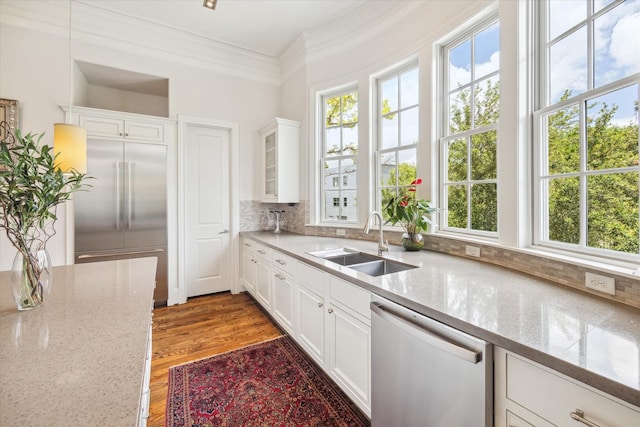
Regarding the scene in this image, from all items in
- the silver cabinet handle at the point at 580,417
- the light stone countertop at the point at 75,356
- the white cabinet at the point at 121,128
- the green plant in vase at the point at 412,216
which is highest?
the white cabinet at the point at 121,128

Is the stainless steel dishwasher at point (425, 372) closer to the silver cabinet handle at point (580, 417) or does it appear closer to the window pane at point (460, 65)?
the silver cabinet handle at point (580, 417)

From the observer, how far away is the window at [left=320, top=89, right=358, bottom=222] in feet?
10.6

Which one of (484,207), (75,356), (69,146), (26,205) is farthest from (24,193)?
(484,207)

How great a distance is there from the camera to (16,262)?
3.56 feet

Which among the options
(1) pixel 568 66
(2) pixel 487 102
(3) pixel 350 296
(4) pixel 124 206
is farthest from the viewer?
(4) pixel 124 206

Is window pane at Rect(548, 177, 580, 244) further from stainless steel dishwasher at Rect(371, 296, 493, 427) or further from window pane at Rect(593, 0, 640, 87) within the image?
stainless steel dishwasher at Rect(371, 296, 493, 427)

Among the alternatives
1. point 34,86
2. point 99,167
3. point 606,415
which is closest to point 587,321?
point 606,415

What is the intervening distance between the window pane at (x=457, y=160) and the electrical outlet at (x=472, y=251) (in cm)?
55

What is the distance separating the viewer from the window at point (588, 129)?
1.29m

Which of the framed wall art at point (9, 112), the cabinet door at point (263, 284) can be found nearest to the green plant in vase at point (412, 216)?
the cabinet door at point (263, 284)

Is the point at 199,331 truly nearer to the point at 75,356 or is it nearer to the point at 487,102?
the point at 75,356

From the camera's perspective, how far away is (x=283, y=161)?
3551mm

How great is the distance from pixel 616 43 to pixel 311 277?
2079mm

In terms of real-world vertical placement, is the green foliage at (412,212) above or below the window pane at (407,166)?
below
